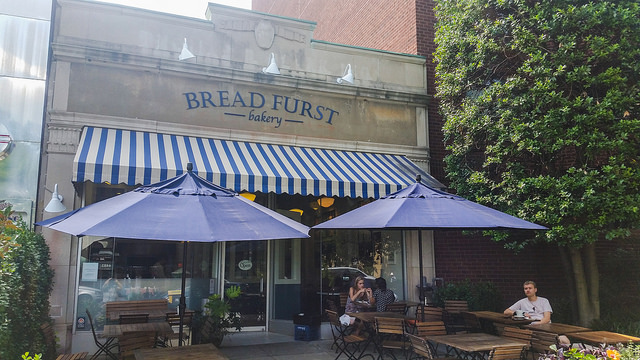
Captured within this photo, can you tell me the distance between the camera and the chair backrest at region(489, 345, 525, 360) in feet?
18.6

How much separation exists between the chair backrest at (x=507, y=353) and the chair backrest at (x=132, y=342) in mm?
4506

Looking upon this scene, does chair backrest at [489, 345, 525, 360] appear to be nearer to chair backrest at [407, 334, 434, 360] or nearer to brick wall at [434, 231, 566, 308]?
chair backrest at [407, 334, 434, 360]

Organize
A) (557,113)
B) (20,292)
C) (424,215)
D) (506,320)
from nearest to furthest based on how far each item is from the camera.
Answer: (20,292)
(424,215)
(506,320)
(557,113)

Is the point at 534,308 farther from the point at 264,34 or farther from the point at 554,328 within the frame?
the point at 264,34

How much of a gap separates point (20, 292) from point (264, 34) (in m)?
6.79

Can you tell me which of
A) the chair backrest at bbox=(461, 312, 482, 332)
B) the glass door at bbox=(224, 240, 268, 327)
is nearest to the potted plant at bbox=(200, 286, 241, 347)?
the glass door at bbox=(224, 240, 268, 327)

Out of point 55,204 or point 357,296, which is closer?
point 55,204

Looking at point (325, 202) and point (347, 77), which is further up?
point (347, 77)

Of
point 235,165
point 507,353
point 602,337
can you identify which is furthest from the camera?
point 235,165

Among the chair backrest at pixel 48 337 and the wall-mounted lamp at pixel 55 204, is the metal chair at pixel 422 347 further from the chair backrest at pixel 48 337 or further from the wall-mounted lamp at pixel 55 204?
the wall-mounted lamp at pixel 55 204

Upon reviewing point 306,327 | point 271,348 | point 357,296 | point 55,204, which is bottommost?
point 271,348

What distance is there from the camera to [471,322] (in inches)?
359

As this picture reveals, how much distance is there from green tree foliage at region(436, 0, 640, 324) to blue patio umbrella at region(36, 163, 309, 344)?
524cm

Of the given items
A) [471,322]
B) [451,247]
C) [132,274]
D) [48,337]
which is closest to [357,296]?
[471,322]
